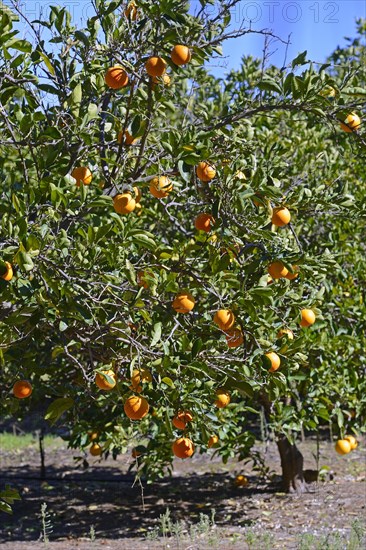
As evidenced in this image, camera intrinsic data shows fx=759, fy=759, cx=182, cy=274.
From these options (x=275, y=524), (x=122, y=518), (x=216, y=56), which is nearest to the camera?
(x=216, y=56)

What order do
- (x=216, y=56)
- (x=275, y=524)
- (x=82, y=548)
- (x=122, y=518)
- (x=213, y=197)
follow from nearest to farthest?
(x=213, y=197) → (x=216, y=56) → (x=82, y=548) → (x=275, y=524) → (x=122, y=518)

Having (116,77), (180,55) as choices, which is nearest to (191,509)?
(116,77)

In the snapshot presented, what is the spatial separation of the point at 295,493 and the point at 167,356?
3719 mm

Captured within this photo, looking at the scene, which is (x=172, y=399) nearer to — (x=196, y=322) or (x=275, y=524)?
(x=196, y=322)

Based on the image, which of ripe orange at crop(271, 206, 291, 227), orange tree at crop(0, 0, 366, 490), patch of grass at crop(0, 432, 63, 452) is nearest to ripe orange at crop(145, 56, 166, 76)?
orange tree at crop(0, 0, 366, 490)

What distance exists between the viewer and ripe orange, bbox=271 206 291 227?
337 centimetres

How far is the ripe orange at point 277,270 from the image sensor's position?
3.17 metres

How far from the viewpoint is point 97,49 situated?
3570 millimetres

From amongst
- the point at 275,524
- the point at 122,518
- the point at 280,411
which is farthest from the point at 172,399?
the point at 122,518

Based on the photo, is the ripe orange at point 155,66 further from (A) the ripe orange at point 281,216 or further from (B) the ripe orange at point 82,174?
(A) the ripe orange at point 281,216

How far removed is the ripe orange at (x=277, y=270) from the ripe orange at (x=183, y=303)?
371mm

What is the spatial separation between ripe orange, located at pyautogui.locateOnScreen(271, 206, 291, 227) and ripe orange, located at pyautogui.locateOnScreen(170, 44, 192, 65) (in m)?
0.77

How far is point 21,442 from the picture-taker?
10430mm

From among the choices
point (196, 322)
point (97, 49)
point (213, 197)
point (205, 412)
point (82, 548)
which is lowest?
point (82, 548)
